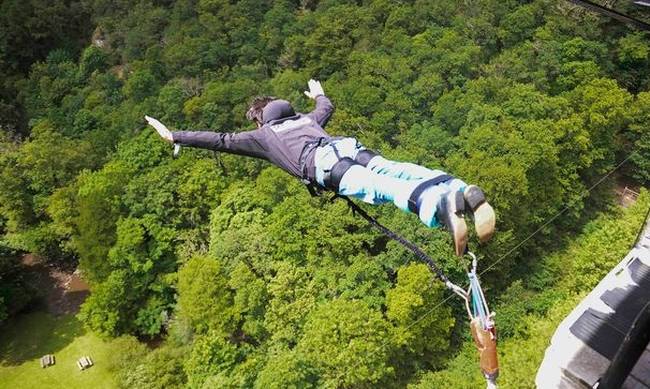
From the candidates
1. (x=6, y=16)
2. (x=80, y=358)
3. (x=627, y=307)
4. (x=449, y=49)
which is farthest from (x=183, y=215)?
(x=6, y=16)

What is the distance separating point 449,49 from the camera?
2997cm

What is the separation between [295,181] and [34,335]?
52.4ft

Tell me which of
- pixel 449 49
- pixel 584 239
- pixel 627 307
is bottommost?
pixel 584 239

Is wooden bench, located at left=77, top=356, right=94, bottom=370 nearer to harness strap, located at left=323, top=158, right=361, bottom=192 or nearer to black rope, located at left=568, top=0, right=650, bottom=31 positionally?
harness strap, located at left=323, top=158, right=361, bottom=192

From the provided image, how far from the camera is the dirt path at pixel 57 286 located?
27.9 m

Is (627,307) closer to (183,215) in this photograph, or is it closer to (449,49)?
(183,215)

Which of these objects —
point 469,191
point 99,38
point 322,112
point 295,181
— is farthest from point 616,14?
point 99,38

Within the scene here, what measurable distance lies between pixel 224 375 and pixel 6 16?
121 ft

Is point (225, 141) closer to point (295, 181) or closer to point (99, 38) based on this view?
point (295, 181)

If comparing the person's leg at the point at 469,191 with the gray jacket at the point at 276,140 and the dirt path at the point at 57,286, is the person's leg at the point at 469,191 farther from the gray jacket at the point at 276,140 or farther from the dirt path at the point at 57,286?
the dirt path at the point at 57,286

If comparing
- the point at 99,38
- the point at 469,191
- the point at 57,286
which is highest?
the point at 469,191

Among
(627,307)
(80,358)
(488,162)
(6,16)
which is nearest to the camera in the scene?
(627,307)

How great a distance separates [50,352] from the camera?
83.3 feet

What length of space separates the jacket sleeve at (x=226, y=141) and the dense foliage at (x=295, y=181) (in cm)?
1265
